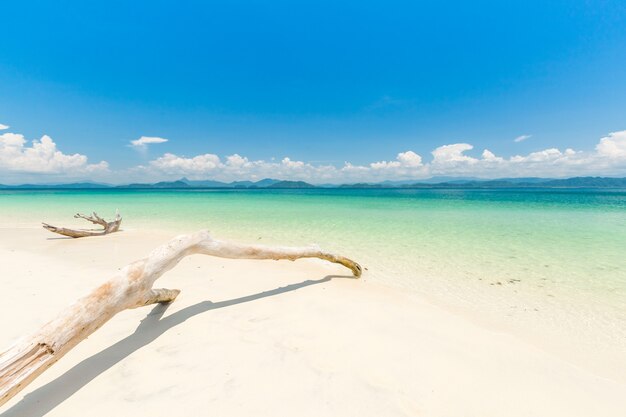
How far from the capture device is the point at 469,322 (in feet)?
15.9

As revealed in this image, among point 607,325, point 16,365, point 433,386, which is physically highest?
point 16,365

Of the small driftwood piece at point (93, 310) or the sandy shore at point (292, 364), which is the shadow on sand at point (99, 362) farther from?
the small driftwood piece at point (93, 310)

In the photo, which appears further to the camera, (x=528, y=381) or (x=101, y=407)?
(x=528, y=381)

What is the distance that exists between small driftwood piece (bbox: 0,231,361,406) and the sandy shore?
1.74 ft

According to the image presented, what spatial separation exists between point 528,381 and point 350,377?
6.91 feet

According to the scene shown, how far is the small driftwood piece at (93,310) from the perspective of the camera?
2062mm

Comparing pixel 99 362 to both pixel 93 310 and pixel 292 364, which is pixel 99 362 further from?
pixel 292 364

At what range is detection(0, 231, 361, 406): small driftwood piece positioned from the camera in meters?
2.06

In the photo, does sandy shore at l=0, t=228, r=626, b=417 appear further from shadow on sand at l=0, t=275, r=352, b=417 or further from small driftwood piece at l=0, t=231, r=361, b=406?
small driftwood piece at l=0, t=231, r=361, b=406

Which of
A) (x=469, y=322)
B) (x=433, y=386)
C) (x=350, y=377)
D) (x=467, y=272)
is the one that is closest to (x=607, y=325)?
(x=469, y=322)

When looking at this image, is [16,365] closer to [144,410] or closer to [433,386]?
[144,410]

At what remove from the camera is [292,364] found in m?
3.16

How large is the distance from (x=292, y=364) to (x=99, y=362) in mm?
2211

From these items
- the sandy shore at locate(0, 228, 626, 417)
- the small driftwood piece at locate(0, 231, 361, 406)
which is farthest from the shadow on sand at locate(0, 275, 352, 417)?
the small driftwood piece at locate(0, 231, 361, 406)
